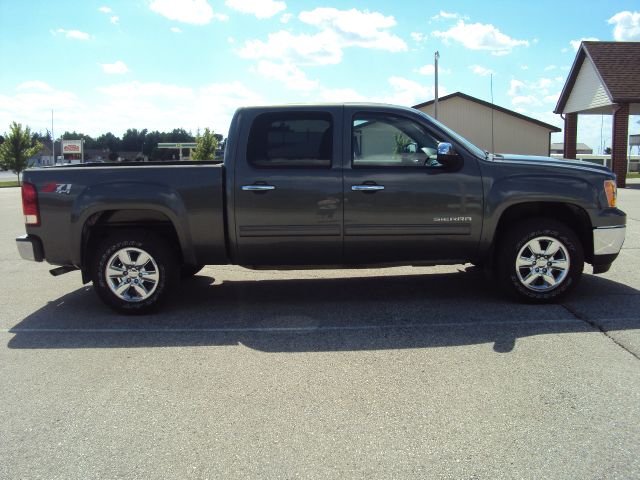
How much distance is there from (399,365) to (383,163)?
6.94ft

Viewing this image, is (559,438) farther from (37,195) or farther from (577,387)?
(37,195)

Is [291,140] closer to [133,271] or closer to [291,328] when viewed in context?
[291,328]

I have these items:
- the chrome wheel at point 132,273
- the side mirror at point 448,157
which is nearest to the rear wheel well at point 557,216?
the side mirror at point 448,157

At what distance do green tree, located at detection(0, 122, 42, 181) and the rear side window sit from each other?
140 feet

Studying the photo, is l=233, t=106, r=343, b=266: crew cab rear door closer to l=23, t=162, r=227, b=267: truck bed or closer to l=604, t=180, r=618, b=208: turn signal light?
l=23, t=162, r=227, b=267: truck bed

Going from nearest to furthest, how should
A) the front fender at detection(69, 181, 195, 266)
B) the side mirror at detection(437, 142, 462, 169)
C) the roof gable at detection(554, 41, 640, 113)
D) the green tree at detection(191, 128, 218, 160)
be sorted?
the side mirror at detection(437, 142, 462, 169), the front fender at detection(69, 181, 195, 266), the roof gable at detection(554, 41, 640, 113), the green tree at detection(191, 128, 218, 160)

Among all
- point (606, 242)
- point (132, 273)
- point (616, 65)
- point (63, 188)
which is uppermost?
point (616, 65)

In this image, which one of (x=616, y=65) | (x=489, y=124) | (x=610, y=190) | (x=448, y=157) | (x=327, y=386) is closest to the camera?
(x=327, y=386)

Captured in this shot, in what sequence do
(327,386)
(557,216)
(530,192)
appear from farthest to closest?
(557,216), (530,192), (327,386)

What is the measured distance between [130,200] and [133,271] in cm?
71

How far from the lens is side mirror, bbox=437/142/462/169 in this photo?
5383 millimetres

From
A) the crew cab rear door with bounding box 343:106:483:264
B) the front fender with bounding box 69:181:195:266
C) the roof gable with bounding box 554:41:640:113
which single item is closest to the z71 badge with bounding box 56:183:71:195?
the front fender with bounding box 69:181:195:266

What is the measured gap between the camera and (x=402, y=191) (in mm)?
5586

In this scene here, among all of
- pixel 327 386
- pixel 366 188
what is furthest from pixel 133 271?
pixel 327 386
